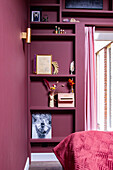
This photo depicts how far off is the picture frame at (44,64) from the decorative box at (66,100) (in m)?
0.42

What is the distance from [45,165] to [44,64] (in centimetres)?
157

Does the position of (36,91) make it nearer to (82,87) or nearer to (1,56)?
(82,87)

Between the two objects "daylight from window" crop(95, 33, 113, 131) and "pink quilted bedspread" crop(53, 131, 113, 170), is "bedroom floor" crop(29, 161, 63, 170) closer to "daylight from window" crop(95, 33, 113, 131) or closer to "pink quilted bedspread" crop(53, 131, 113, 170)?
"pink quilted bedspread" crop(53, 131, 113, 170)

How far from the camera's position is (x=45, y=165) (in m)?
3.07

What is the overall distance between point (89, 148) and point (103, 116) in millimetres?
4217

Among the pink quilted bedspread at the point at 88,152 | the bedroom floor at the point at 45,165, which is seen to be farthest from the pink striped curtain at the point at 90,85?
the pink quilted bedspread at the point at 88,152

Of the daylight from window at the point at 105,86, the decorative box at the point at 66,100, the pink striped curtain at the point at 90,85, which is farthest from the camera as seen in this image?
the daylight from window at the point at 105,86

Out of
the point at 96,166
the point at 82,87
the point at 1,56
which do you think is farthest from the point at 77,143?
the point at 82,87

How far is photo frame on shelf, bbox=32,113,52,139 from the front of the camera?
3164mm

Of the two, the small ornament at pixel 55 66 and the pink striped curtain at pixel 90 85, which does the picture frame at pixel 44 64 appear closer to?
the small ornament at pixel 55 66

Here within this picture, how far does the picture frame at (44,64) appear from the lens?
3.13m

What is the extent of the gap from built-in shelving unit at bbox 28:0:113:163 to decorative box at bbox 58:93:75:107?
0.25ft

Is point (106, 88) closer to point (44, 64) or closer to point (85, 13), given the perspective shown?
point (85, 13)

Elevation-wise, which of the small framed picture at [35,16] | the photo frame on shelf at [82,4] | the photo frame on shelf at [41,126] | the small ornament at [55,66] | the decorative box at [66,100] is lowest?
the photo frame on shelf at [41,126]
